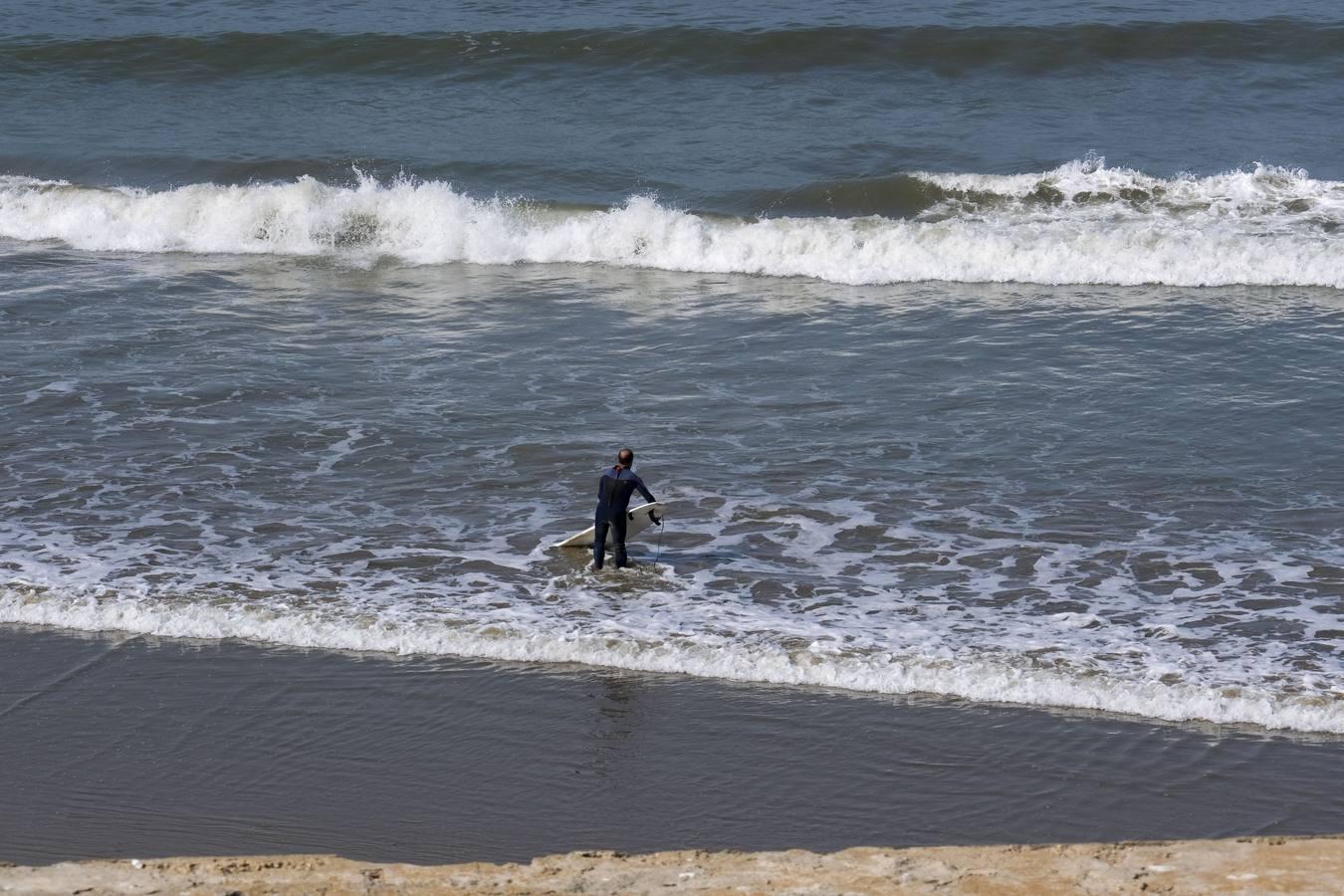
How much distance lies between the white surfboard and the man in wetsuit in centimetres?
9

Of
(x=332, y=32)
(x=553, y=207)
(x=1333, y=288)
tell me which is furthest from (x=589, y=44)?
(x=1333, y=288)

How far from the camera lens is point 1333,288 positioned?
69.2ft

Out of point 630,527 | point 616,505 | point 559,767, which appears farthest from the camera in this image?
point 630,527

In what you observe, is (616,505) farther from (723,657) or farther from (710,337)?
(710,337)

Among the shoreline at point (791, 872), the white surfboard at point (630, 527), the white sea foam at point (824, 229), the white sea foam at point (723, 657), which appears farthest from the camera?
the white sea foam at point (824, 229)

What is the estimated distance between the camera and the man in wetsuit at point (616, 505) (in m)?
13.4

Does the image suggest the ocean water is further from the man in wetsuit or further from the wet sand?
the wet sand

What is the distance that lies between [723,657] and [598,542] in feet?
7.30

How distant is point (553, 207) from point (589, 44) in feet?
29.2

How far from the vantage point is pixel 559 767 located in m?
9.98

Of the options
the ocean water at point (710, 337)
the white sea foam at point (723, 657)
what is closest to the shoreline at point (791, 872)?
the white sea foam at point (723, 657)

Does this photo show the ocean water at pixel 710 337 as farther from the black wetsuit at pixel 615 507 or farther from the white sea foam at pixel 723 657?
the black wetsuit at pixel 615 507

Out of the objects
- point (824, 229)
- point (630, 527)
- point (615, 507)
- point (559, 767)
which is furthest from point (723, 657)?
point (824, 229)

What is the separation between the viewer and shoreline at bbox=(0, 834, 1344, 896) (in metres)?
8.02
